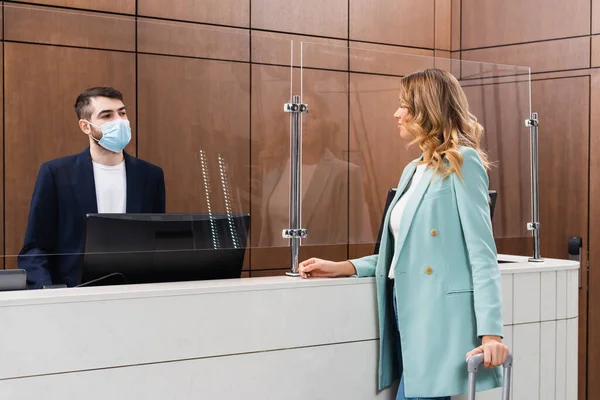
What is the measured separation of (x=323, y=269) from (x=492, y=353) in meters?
0.62

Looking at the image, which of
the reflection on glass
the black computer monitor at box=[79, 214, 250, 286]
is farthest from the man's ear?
the reflection on glass

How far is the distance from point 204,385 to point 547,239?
3.30 m

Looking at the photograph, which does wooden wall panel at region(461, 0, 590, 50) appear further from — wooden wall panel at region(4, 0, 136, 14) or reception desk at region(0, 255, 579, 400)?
reception desk at region(0, 255, 579, 400)

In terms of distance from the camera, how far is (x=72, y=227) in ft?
7.79

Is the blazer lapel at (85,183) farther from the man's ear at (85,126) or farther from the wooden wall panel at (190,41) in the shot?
the wooden wall panel at (190,41)

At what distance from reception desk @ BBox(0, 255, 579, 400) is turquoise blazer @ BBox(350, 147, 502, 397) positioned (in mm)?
248

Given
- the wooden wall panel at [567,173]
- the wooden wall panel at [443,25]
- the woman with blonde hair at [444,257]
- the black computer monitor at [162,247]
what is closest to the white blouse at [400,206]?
Result: the woman with blonde hair at [444,257]

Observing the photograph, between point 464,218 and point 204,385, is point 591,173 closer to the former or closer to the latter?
point 464,218

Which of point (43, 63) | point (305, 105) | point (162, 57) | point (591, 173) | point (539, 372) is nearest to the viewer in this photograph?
point (43, 63)

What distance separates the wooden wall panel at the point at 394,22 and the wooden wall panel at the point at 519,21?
0.28 meters

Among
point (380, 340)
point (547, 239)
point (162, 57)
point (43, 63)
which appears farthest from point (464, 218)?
point (547, 239)

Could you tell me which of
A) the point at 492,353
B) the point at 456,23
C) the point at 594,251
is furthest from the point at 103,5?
the point at 594,251

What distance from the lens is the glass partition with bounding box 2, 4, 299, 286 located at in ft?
7.50

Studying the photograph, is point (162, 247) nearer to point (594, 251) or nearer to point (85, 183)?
point (85, 183)
